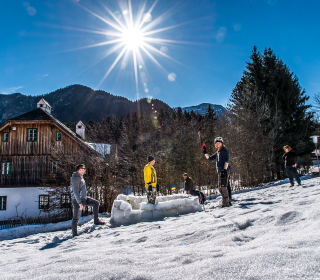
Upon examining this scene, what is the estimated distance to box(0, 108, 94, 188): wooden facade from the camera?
21.4 m

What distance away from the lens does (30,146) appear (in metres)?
22.0

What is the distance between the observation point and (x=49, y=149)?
21.6 metres

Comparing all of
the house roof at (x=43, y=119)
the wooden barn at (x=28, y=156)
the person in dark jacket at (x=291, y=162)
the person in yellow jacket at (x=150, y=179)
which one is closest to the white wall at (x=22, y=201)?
the wooden barn at (x=28, y=156)

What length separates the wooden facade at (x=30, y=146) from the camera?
21.4 m

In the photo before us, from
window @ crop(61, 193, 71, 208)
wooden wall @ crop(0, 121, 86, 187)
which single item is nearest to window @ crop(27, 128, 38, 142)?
wooden wall @ crop(0, 121, 86, 187)

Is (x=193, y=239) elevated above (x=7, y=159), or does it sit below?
below

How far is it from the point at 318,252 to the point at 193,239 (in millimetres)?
1843

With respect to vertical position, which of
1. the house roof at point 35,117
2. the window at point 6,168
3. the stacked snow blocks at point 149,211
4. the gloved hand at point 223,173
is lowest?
the stacked snow blocks at point 149,211

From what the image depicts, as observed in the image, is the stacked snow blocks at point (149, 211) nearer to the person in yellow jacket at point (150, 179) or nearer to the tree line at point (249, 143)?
the person in yellow jacket at point (150, 179)

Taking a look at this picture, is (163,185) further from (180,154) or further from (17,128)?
(17,128)

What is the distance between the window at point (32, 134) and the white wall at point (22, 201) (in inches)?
197

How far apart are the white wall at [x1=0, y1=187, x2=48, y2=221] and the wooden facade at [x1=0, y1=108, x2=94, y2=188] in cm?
58

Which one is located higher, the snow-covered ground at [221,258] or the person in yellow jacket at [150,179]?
the person in yellow jacket at [150,179]

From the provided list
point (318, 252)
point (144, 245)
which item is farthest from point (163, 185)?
point (318, 252)
